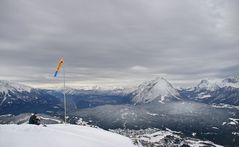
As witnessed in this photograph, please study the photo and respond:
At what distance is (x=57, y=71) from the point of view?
4581 centimetres

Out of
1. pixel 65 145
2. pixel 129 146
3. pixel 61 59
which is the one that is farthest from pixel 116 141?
pixel 61 59

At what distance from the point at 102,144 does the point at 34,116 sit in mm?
15680

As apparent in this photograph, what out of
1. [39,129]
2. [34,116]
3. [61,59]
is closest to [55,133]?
[39,129]

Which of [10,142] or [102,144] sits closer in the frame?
[10,142]

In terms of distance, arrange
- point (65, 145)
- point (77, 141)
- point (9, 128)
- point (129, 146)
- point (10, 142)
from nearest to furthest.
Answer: point (10, 142), point (65, 145), point (77, 141), point (9, 128), point (129, 146)

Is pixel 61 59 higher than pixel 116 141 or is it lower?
higher

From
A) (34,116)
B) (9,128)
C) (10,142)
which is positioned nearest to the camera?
(10,142)

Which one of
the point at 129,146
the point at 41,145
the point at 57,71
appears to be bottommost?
the point at 129,146

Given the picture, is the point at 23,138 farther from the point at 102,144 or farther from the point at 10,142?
the point at 102,144

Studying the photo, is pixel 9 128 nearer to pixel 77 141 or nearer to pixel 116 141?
pixel 77 141

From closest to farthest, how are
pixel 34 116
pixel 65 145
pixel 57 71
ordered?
pixel 65 145 → pixel 34 116 → pixel 57 71

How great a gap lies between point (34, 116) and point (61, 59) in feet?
33.9

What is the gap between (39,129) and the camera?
3203 cm

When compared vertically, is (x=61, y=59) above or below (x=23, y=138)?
above
